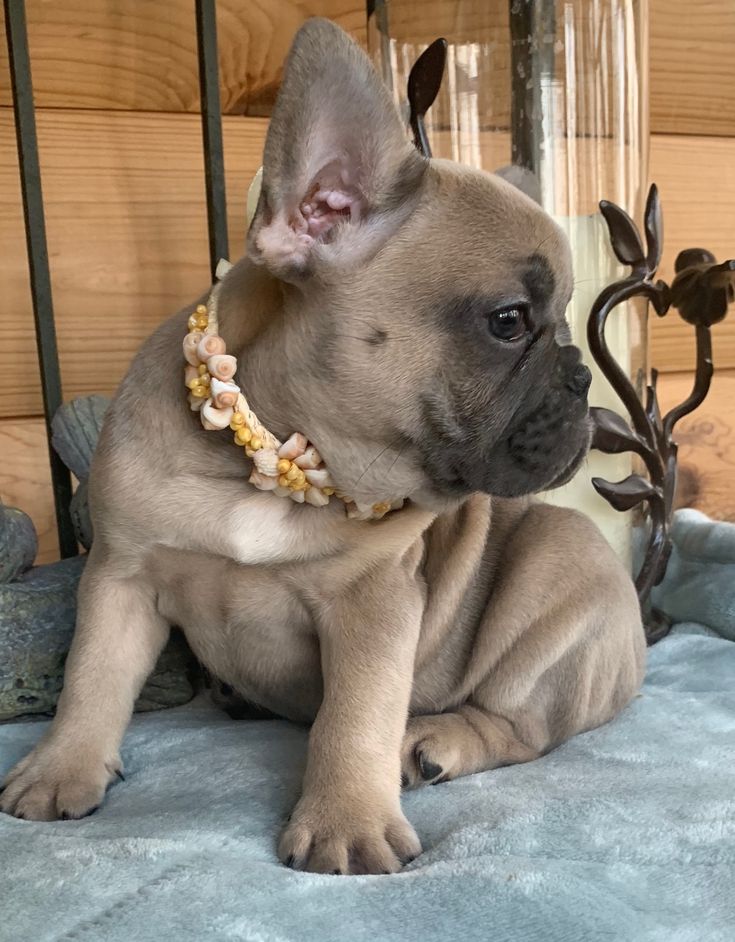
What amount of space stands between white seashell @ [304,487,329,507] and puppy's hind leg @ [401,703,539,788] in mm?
337

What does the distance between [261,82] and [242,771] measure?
4.85ft

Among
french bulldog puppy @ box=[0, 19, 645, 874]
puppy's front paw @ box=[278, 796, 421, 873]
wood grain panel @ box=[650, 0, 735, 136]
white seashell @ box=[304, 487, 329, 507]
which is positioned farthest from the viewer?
wood grain panel @ box=[650, 0, 735, 136]

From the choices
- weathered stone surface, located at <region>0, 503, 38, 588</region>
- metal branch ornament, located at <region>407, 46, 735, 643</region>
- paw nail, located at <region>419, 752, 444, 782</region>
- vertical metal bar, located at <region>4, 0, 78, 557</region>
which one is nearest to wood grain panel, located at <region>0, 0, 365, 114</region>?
vertical metal bar, located at <region>4, 0, 78, 557</region>

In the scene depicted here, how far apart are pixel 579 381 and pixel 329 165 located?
0.40 metres

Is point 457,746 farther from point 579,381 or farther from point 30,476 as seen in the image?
point 30,476

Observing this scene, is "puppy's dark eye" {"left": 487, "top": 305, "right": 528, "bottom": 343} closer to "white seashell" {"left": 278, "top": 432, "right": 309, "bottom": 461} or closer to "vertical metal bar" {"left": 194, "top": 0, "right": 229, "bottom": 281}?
"white seashell" {"left": 278, "top": 432, "right": 309, "bottom": 461}

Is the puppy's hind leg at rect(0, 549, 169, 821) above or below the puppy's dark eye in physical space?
below

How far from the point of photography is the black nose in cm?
125

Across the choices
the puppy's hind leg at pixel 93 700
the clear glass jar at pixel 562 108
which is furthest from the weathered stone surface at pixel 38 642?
the clear glass jar at pixel 562 108

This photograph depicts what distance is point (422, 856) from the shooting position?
3.44ft

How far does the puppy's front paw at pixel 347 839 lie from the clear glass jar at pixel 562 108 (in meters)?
0.98

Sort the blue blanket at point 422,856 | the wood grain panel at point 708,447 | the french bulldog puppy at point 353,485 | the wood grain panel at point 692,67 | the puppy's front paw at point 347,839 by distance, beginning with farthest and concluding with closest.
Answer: the wood grain panel at point 708,447, the wood grain panel at point 692,67, the french bulldog puppy at point 353,485, the puppy's front paw at point 347,839, the blue blanket at point 422,856

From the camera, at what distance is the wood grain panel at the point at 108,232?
2.00 meters

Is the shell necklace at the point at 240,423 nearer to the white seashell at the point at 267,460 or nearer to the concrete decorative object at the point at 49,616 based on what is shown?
the white seashell at the point at 267,460
